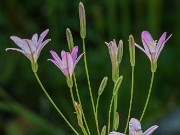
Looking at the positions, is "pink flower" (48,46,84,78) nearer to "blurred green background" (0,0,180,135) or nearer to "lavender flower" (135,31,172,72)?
"lavender flower" (135,31,172,72)

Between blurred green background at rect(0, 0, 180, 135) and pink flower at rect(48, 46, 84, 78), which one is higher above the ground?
blurred green background at rect(0, 0, 180, 135)

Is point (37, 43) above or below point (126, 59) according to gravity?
below

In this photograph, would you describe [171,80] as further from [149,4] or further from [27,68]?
[27,68]

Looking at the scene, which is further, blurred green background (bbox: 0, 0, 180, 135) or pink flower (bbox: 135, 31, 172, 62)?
blurred green background (bbox: 0, 0, 180, 135)

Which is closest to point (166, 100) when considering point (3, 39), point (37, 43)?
point (3, 39)

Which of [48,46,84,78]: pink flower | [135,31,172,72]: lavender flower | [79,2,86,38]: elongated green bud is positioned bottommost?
[48,46,84,78]: pink flower

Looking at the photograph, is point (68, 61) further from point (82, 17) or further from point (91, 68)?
point (91, 68)

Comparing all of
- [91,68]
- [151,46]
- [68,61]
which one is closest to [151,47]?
[151,46]

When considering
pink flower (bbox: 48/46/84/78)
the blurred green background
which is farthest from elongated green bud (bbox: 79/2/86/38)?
the blurred green background

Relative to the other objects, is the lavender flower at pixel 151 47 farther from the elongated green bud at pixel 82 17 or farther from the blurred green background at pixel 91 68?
the blurred green background at pixel 91 68
